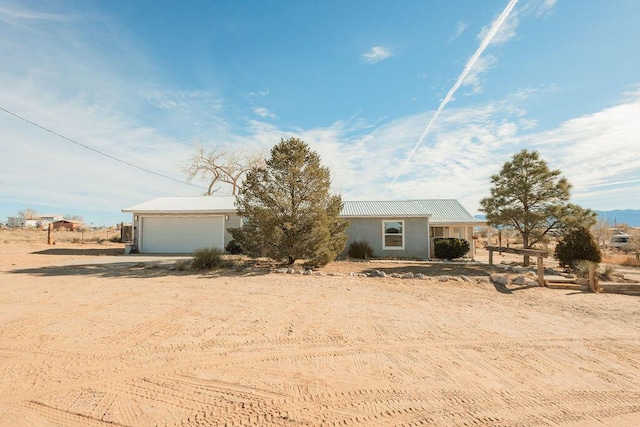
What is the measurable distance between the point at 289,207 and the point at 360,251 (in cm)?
667

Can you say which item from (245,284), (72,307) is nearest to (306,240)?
(245,284)

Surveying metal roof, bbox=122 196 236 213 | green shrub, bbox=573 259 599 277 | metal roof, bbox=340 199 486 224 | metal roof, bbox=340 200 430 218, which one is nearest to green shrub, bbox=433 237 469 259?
metal roof, bbox=340 199 486 224

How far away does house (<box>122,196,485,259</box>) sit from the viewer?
1992 cm

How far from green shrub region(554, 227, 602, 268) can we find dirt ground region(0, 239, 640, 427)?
483 centimetres

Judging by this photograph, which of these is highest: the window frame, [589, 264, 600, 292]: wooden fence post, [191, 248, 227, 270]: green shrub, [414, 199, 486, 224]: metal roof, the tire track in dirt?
[414, 199, 486, 224]: metal roof

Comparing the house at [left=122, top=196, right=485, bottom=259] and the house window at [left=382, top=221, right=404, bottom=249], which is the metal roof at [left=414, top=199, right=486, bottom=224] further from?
the house window at [left=382, top=221, right=404, bottom=249]

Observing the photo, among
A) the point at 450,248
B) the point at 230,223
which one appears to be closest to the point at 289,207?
the point at 230,223

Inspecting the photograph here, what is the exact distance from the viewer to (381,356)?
4.91 metres

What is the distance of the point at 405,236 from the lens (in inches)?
788

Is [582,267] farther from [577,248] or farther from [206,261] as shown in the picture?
[206,261]

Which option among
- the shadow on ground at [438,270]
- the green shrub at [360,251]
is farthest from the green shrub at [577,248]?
the green shrub at [360,251]

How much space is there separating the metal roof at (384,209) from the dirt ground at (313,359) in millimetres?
10859

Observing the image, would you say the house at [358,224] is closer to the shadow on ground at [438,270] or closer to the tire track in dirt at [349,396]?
the shadow on ground at [438,270]

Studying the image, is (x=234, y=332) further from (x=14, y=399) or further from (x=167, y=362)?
(x=14, y=399)
